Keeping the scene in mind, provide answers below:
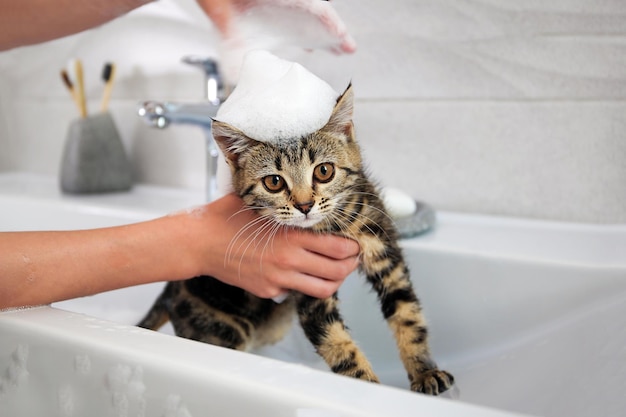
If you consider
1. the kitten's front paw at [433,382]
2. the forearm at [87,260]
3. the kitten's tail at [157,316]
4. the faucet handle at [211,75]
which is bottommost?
the kitten's tail at [157,316]

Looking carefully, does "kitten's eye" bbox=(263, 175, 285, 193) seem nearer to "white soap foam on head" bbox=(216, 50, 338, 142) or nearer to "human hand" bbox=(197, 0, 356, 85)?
"white soap foam on head" bbox=(216, 50, 338, 142)

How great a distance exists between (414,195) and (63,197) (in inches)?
31.5

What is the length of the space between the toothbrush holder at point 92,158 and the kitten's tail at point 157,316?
55 centimetres

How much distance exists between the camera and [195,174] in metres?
1.37

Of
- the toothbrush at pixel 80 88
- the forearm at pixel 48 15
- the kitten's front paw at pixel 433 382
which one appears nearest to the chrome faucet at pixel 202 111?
the forearm at pixel 48 15

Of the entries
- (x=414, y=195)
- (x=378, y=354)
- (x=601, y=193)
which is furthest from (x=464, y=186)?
(x=378, y=354)

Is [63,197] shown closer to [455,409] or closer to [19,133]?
[19,133]

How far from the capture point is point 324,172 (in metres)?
0.69

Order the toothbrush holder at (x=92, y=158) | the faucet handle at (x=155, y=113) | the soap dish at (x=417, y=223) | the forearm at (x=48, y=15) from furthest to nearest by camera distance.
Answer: the toothbrush holder at (x=92, y=158) < the faucet handle at (x=155, y=113) < the soap dish at (x=417, y=223) < the forearm at (x=48, y=15)

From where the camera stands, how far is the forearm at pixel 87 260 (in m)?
0.62

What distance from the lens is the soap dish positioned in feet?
3.07

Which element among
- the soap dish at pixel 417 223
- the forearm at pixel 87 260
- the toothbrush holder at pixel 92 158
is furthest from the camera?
the toothbrush holder at pixel 92 158

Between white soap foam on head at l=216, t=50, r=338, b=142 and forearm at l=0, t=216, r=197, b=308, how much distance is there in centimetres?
18

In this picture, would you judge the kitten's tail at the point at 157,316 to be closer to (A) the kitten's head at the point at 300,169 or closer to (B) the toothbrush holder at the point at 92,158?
(A) the kitten's head at the point at 300,169
